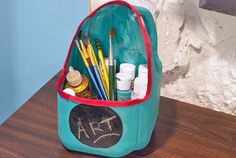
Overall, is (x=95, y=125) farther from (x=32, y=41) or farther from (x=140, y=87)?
(x=32, y=41)

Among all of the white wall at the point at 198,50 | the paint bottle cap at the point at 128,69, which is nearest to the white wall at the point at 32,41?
the white wall at the point at 198,50

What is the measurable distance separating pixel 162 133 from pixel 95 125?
0.15 meters

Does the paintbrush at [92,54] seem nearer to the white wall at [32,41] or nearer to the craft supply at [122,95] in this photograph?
the craft supply at [122,95]

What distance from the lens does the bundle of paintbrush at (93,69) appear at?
2.07ft

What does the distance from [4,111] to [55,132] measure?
412 millimetres

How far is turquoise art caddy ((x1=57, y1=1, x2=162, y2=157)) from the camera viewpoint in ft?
1.92

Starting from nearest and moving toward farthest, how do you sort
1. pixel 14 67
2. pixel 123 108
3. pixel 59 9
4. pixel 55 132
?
pixel 123 108, pixel 55 132, pixel 59 9, pixel 14 67

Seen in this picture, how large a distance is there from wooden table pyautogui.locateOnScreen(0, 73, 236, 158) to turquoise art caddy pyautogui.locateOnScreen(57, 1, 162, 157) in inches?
1.3

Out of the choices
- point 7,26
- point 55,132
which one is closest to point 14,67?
point 7,26

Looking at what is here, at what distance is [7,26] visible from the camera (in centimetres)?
94

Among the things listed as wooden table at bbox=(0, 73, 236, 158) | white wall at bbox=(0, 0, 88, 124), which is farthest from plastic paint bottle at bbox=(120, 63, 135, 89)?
white wall at bbox=(0, 0, 88, 124)

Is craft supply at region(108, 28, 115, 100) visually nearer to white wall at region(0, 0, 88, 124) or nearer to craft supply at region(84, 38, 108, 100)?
craft supply at region(84, 38, 108, 100)

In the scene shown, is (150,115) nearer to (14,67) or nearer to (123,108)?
(123,108)

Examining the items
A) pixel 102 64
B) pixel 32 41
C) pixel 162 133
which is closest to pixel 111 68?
pixel 102 64
